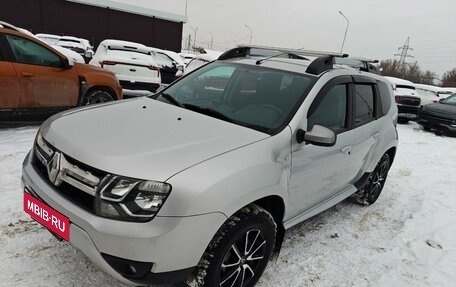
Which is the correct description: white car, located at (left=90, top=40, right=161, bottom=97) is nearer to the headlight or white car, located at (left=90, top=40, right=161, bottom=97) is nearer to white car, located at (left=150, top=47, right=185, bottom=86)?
white car, located at (left=150, top=47, right=185, bottom=86)

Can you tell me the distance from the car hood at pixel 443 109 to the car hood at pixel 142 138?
11432 millimetres

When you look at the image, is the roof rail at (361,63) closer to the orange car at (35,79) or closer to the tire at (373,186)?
the tire at (373,186)

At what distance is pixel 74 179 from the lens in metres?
2.25

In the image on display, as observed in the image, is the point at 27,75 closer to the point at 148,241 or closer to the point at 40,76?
the point at 40,76

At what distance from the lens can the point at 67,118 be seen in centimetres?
283

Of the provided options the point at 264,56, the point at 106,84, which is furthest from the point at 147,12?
the point at 264,56

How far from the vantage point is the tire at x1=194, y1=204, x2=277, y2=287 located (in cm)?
232

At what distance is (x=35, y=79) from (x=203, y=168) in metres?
4.88

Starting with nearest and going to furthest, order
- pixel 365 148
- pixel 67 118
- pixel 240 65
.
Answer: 1. pixel 67 118
2. pixel 240 65
3. pixel 365 148

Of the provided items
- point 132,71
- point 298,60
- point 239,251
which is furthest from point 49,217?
point 132,71

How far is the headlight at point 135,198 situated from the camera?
6.77 ft

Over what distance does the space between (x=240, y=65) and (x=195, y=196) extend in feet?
6.69

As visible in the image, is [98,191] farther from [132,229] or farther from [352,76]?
[352,76]

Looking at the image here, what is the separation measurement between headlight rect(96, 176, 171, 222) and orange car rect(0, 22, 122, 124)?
4.56 m
